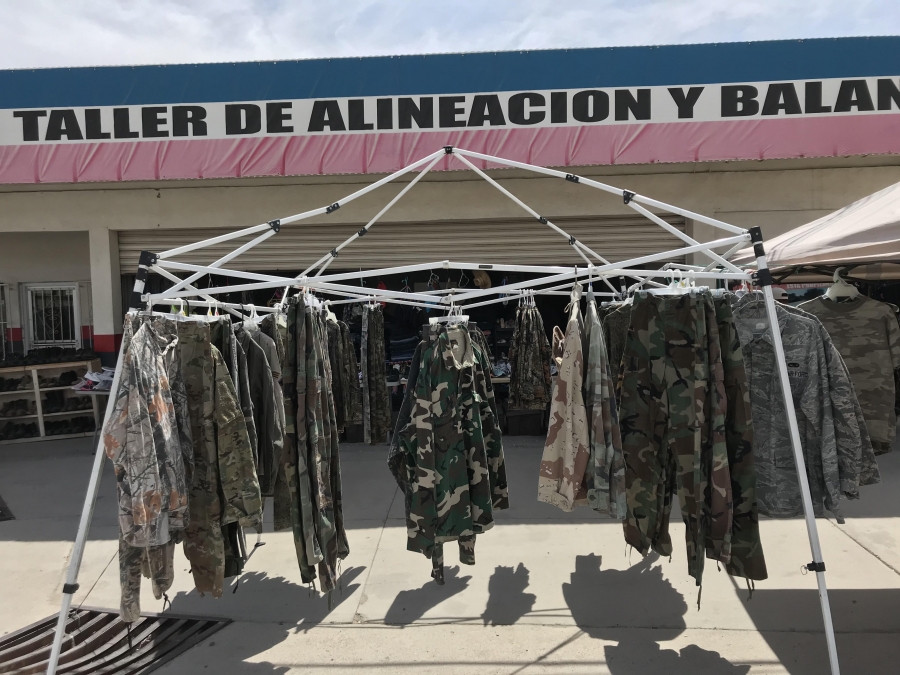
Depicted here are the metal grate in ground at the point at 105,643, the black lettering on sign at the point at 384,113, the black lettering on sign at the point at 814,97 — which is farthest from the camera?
the black lettering on sign at the point at 384,113

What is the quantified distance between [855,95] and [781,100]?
0.88 meters

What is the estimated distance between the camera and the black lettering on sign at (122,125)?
7407 mm

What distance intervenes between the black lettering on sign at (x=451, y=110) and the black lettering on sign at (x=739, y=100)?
3.37 m

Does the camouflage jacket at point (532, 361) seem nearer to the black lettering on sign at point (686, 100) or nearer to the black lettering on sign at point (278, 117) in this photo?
the black lettering on sign at point (686, 100)

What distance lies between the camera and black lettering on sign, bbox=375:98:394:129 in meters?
7.25

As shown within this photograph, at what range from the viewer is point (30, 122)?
741 centimetres

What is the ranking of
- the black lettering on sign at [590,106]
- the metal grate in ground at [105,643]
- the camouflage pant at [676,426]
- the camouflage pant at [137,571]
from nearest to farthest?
the camouflage pant at [137,571] < the camouflage pant at [676,426] < the metal grate in ground at [105,643] < the black lettering on sign at [590,106]

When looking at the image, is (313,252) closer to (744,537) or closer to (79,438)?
(79,438)

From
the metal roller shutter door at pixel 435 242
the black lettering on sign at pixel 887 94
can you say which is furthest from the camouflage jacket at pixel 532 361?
the black lettering on sign at pixel 887 94

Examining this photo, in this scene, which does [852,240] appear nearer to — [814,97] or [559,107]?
[559,107]

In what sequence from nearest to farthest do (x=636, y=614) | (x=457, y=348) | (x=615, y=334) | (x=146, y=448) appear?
(x=146, y=448) → (x=457, y=348) → (x=636, y=614) → (x=615, y=334)

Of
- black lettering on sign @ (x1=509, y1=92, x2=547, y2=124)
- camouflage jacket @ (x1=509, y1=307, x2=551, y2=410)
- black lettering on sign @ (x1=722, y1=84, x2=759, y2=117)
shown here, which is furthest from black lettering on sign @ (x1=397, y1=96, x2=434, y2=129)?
black lettering on sign @ (x1=722, y1=84, x2=759, y2=117)

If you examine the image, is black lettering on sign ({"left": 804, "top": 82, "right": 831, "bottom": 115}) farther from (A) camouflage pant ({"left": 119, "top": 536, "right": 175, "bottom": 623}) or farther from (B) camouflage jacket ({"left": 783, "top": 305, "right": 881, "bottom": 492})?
(A) camouflage pant ({"left": 119, "top": 536, "right": 175, "bottom": 623})

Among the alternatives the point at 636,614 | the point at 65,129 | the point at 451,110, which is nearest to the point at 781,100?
Answer: the point at 451,110
